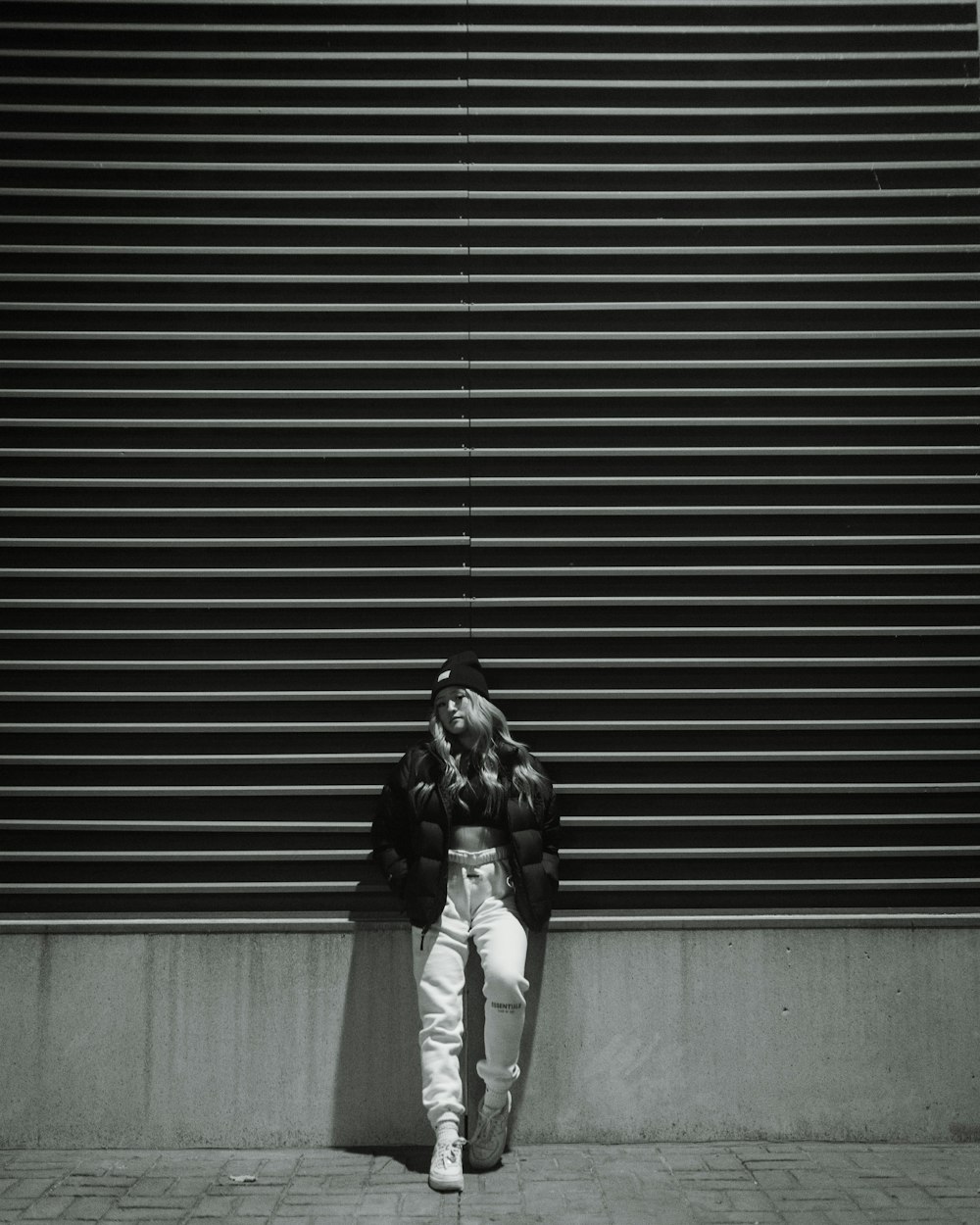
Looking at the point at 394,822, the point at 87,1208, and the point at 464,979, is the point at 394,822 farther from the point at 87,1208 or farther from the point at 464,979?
the point at 87,1208

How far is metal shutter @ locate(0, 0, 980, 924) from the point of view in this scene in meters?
5.68

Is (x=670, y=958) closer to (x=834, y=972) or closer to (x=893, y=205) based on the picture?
(x=834, y=972)

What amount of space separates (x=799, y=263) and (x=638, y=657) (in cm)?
234

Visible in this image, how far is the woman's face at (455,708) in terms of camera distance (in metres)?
5.21

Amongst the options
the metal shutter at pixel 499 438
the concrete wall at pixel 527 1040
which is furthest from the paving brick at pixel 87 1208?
the metal shutter at pixel 499 438

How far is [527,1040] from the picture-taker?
5.48 meters

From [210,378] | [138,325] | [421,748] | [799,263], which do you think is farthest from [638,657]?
[138,325]

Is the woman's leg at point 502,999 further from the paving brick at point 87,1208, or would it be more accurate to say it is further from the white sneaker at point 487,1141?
the paving brick at point 87,1208

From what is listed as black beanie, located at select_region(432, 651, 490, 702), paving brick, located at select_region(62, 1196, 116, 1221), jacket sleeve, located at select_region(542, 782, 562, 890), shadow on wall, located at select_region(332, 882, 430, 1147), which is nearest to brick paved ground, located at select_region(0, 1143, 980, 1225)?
paving brick, located at select_region(62, 1196, 116, 1221)

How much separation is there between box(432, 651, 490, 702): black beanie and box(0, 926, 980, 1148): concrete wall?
132 cm

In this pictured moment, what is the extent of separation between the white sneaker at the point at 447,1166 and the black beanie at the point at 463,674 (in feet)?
6.58

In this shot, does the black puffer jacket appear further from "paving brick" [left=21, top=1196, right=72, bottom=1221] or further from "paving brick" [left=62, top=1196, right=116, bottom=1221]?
"paving brick" [left=21, top=1196, right=72, bottom=1221]

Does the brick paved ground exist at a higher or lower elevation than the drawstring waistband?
lower

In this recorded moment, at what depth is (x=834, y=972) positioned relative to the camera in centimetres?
557
